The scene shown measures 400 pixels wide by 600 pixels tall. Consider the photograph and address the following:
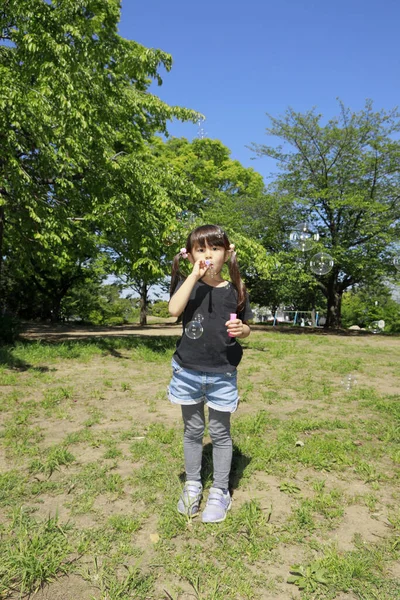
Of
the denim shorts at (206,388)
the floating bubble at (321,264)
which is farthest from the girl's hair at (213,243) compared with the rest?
the floating bubble at (321,264)

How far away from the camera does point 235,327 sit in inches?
102

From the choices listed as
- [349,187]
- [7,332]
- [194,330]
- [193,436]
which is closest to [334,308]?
[349,187]

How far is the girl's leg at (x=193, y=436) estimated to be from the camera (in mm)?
2848

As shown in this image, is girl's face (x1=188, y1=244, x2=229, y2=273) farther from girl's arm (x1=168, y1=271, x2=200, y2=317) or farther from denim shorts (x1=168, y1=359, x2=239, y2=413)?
denim shorts (x1=168, y1=359, x2=239, y2=413)

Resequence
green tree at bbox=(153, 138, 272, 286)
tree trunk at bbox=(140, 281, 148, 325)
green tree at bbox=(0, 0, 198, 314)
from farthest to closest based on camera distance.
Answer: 1. tree trunk at bbox=(140, 281, 148, 325)
2. green tree at bbox=(153, 138, 272, 286)
3. green tree at bbox=(0, 0, 198, 314)

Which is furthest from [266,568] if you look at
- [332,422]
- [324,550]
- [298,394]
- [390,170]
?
[390,170]

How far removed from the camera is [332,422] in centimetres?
484

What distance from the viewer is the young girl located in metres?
2.72

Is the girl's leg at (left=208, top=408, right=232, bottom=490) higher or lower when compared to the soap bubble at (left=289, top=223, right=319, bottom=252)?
lower

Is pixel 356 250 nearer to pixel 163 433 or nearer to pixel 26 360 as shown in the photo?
pixel 26 360

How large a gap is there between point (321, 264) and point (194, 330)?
30.0 feet

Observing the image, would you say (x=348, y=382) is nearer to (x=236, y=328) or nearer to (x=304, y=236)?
Answer: (x=236, y=328)

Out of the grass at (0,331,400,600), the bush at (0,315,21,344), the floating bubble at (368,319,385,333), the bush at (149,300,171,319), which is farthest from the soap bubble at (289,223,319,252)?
the bush at (149,300,171,319)

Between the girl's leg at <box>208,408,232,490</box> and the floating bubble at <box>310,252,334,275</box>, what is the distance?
27.5 feet
